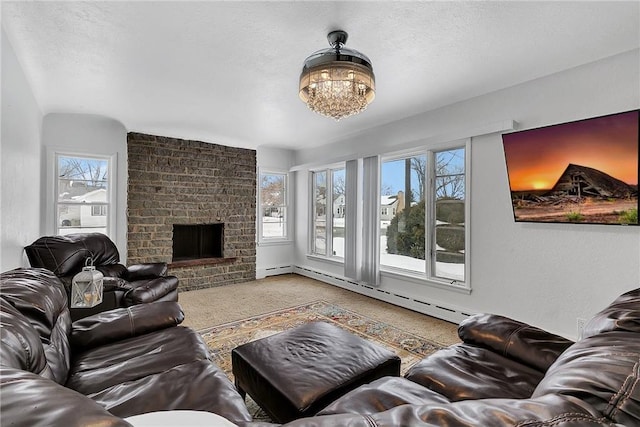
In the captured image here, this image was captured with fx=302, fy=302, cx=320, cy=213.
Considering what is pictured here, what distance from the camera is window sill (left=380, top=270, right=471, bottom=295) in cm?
330

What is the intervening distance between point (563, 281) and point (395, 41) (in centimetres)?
244

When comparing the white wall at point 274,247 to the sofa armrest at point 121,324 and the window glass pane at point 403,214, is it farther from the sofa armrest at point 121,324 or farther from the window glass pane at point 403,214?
the sofa armrest at point 121,324

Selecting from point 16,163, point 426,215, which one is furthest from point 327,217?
point 16,163

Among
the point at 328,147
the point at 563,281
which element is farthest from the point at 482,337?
the point at 328,147

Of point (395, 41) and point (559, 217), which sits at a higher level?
point (395, 41)

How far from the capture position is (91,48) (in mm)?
2266

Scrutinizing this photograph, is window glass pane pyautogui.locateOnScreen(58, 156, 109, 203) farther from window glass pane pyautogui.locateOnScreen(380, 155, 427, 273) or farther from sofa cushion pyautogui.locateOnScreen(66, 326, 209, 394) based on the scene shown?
window glass pane pyautogui.locateOnScreen(380, 155, 427, 273)

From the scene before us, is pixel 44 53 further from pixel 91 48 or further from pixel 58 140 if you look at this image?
pixel 58 140

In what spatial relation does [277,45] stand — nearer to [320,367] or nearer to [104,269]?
[320,367]

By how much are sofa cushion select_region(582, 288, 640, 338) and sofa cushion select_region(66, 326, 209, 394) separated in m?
1.76

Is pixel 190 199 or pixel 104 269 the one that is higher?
pixel 190 199

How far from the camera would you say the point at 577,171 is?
2.40 m

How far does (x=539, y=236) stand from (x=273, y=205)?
4.27 m

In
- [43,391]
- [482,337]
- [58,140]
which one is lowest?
[482,337]
